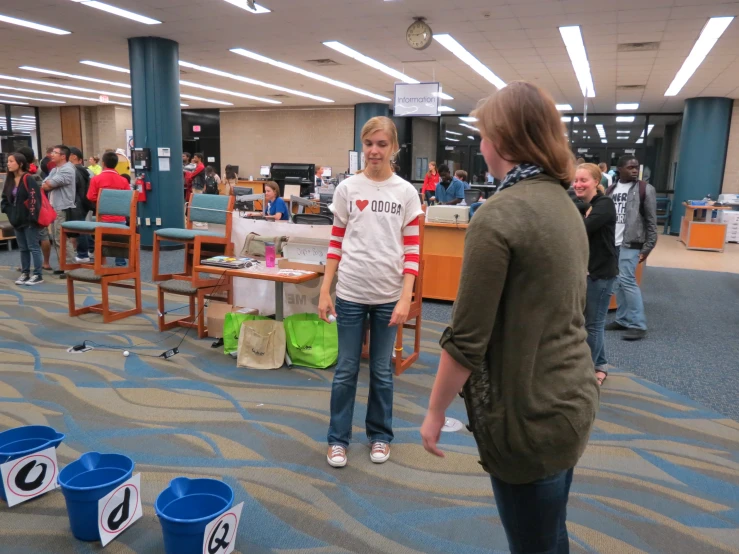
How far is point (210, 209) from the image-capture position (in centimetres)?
448

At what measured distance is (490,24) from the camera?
6.86 meters

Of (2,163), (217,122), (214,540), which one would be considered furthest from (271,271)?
(217,122)

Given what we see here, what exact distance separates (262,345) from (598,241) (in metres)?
2.24

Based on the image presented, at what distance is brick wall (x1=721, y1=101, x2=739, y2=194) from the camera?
40.9 feet

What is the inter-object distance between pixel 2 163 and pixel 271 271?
38.8 ft

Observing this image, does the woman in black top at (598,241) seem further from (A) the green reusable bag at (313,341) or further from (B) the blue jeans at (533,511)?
(B) the blue jeans at (533,511)

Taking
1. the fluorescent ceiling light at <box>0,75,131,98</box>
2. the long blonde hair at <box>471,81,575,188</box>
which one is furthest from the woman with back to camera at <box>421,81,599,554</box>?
the fluorescent ceiling light at <box>0,75,131,98</box>

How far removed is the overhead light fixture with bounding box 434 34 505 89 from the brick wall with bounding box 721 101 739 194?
5815 millimetres

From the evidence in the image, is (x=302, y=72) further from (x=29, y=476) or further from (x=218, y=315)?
(x=29, y=476)

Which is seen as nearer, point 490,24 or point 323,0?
point 323,0

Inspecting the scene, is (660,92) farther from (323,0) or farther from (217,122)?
(217,122)

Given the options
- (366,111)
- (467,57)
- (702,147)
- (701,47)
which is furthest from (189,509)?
(366,111)

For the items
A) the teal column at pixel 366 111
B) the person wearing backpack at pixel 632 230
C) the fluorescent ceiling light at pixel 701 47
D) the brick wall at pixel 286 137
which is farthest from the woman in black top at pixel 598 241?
the brick wall at pixel 286 137

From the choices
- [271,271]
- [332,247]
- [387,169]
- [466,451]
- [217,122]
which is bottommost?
[466,451]
